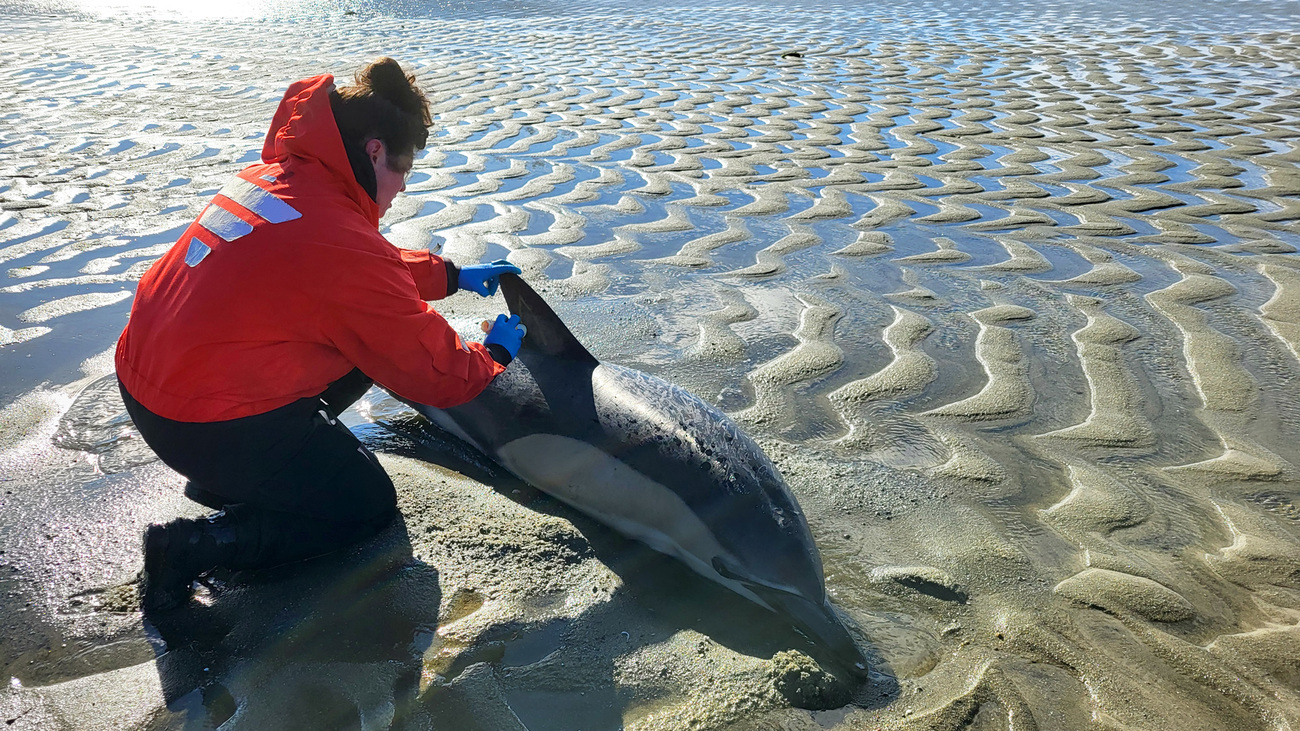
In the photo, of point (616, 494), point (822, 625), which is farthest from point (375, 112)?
point (822, 625)

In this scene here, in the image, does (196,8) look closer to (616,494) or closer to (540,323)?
(540,323)

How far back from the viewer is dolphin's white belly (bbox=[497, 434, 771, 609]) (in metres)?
3.12

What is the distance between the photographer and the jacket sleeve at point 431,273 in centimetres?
A: 355

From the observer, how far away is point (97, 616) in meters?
2.71

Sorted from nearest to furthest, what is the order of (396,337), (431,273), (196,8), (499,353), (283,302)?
(283,302), (396,337), (499,353), (431,273), (196,8)

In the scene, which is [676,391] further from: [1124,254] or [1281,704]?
[1124,254]

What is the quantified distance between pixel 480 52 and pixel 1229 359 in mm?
11707

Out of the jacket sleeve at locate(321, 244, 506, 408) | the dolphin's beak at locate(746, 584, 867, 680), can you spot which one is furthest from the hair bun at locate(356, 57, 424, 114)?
the dolphin's beak at locate(746, 584, 867, 680)

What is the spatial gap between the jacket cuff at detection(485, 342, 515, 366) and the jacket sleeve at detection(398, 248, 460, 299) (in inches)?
19.9

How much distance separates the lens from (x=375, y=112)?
2.82 metres

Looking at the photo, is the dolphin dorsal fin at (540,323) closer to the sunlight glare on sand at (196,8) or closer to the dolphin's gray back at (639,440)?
the dolphin's gray back at (639,440)

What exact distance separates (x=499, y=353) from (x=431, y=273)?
57 cm

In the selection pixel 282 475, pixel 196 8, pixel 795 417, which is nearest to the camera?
pixel 282 475

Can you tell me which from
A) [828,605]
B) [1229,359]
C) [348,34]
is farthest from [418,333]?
[348,34]
